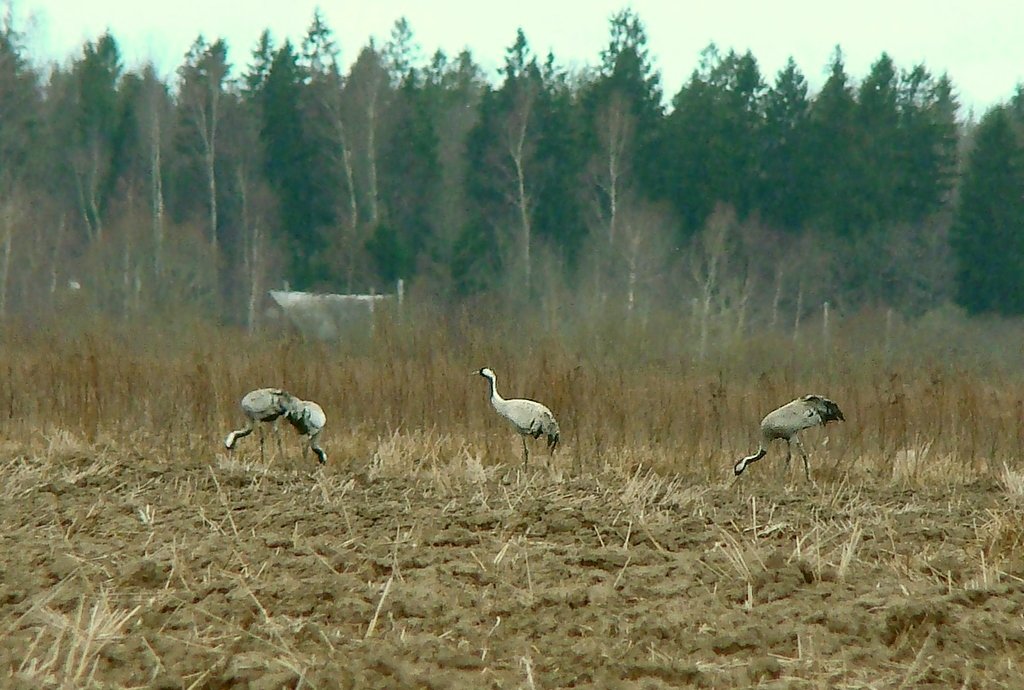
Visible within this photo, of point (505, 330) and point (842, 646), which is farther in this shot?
point (505, 330)

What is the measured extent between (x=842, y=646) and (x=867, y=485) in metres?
4.67

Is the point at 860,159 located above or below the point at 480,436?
above

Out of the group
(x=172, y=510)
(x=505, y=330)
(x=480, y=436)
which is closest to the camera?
(x=172, y=510)

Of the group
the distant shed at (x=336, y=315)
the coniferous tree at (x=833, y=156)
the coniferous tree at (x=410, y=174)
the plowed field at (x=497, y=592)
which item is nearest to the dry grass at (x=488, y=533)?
the plowed field at (x=497, y=592)

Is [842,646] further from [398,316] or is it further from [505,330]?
[398,316]

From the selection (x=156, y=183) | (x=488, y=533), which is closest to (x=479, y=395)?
(x=488, y=533)

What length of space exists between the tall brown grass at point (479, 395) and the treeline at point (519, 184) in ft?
50.3

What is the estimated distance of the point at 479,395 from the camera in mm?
10438

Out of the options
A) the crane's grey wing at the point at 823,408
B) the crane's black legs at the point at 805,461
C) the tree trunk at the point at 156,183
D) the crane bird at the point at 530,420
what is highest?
the tree trunk at the point at 156,183

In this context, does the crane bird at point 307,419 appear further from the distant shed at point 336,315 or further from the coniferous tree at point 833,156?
the coniferous tree at point 833,156

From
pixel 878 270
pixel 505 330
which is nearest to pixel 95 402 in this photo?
pixel 505 330

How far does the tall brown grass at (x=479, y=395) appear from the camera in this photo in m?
9.46

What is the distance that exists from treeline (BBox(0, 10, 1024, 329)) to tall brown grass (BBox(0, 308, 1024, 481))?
15323 millimetres

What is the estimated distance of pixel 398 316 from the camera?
1213 cm
